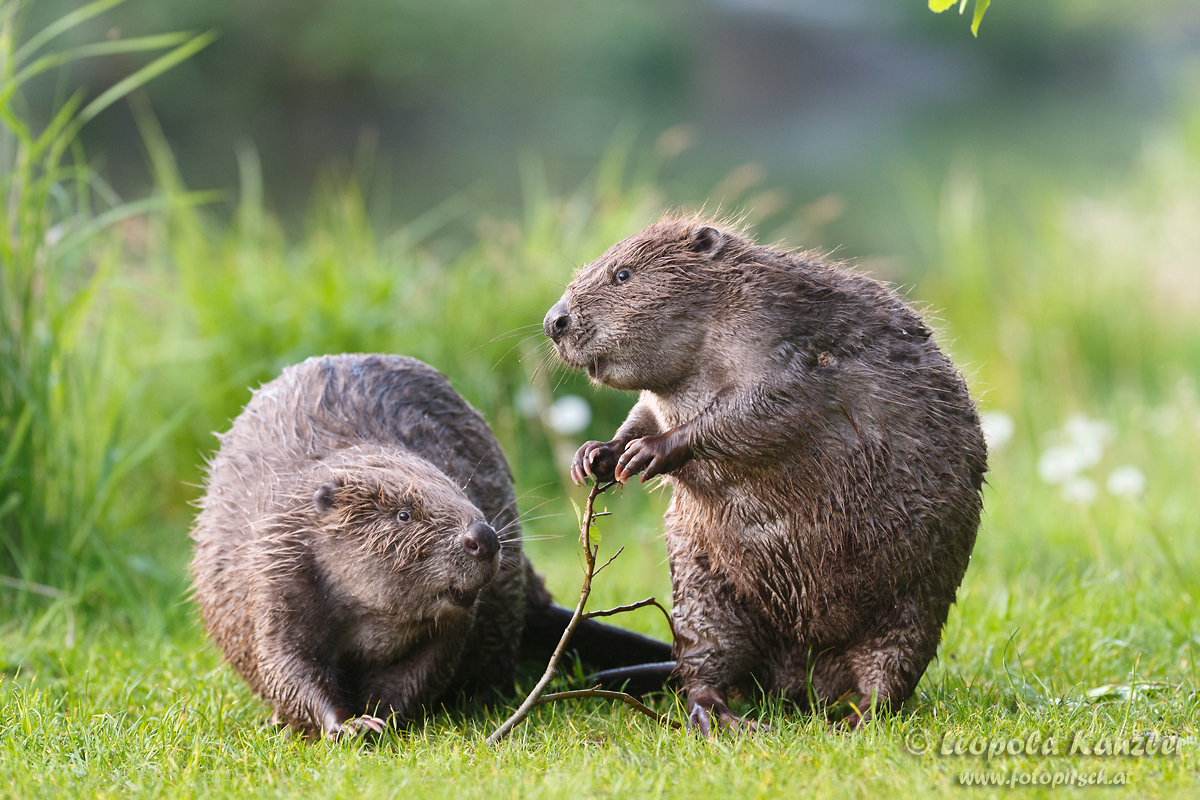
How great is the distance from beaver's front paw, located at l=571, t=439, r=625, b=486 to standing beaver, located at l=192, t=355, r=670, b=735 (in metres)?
0.30

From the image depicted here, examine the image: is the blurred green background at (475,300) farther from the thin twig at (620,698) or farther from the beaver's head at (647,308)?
the thin twig at (620,698)

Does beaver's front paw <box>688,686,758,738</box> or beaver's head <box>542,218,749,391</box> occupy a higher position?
beaver's head <box>542,218,749,391</box>

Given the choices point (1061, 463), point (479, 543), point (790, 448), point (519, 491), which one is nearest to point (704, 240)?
point (790, 448)

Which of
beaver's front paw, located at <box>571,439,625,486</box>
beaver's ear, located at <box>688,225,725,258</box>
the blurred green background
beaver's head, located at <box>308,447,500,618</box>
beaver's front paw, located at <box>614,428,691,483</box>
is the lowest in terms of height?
the blurred green background

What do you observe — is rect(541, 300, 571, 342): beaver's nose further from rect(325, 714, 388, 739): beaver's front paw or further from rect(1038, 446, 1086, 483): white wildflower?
rect(1038, 446, 1086, 483): white wildflower

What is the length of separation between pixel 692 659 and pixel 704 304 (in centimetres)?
103

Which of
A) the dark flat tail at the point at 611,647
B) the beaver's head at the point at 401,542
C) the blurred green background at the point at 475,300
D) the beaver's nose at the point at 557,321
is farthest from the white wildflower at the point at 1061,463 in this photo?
the beaver's head at the point at 401,542

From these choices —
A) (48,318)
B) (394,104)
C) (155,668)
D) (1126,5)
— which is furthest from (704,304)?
(1126,5)

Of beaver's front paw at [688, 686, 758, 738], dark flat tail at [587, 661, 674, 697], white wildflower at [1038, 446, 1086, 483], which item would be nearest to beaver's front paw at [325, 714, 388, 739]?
dark flat tail at [587, 661, 674, 697]

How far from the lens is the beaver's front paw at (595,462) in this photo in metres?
3.17

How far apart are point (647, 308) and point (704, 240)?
28 centimetres

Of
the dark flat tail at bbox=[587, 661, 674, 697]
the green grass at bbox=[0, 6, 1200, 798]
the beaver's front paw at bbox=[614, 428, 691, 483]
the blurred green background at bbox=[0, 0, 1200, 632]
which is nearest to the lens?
the green grass at bbox=[0, 6, 1200, 798]

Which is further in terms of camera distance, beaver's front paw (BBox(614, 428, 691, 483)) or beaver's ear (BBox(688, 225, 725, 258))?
beaver's ear (BBox(688, 225, 725, 258))

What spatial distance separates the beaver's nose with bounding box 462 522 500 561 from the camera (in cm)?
316
